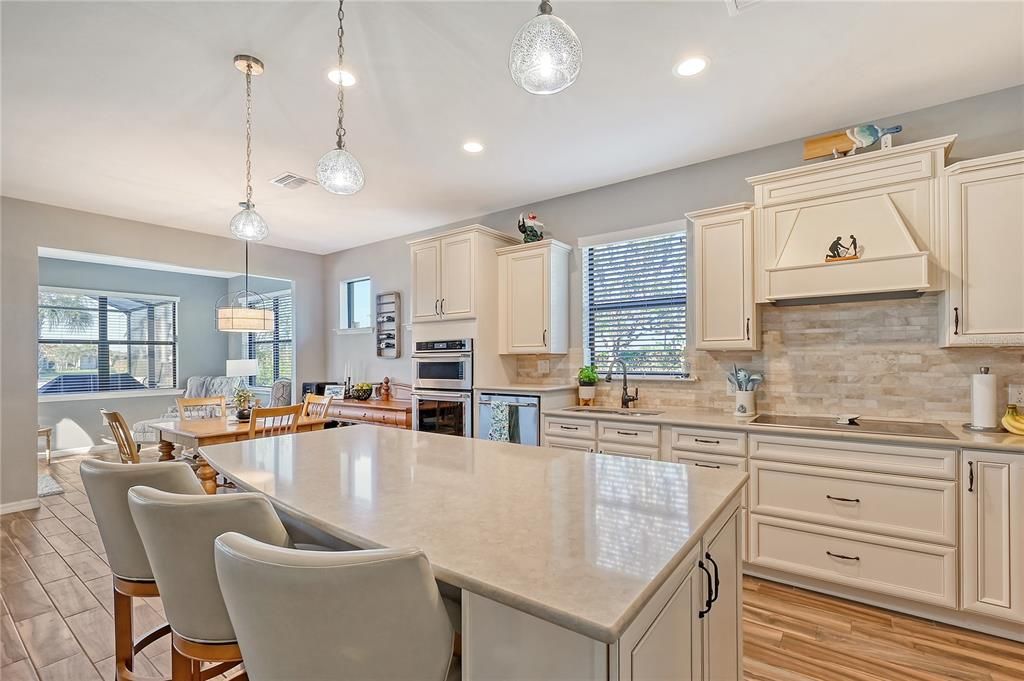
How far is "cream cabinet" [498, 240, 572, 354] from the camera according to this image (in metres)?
4.03

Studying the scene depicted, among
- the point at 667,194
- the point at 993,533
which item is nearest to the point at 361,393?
the point at 667,194

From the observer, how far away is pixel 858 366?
294cm

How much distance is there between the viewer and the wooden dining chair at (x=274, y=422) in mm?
3477

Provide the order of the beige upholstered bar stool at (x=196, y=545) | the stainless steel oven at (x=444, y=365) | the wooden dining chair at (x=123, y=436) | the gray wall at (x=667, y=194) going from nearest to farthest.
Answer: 1. the beige upholstered bar stool at (x=196, y=545)
2. the gray wall at (x=667, y=194)
3. the wooden dining chair at (x=123, y=436)
4. the stainless steel oven at (x=444, y=365)

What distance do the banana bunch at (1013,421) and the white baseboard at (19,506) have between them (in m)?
6.90

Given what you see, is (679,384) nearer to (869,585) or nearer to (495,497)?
Answer: (869,585)

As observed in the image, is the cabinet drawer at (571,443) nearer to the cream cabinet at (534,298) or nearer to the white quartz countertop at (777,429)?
the white quartz countertop at (777,429)

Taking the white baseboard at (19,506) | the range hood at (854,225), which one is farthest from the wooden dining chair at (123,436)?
the range hood at (854,225)

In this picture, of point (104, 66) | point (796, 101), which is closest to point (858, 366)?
point (796, 101)

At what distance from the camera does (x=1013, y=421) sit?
236cm

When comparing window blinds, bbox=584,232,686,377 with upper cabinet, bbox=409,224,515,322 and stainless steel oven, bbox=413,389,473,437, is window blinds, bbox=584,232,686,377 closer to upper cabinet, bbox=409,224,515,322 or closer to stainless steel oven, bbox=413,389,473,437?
upper cabinet, bbox=409,224,515,322

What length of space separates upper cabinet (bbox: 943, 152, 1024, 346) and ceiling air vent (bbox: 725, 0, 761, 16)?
1.49 metres

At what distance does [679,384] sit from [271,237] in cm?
487

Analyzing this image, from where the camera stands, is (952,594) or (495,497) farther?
(952,594)
